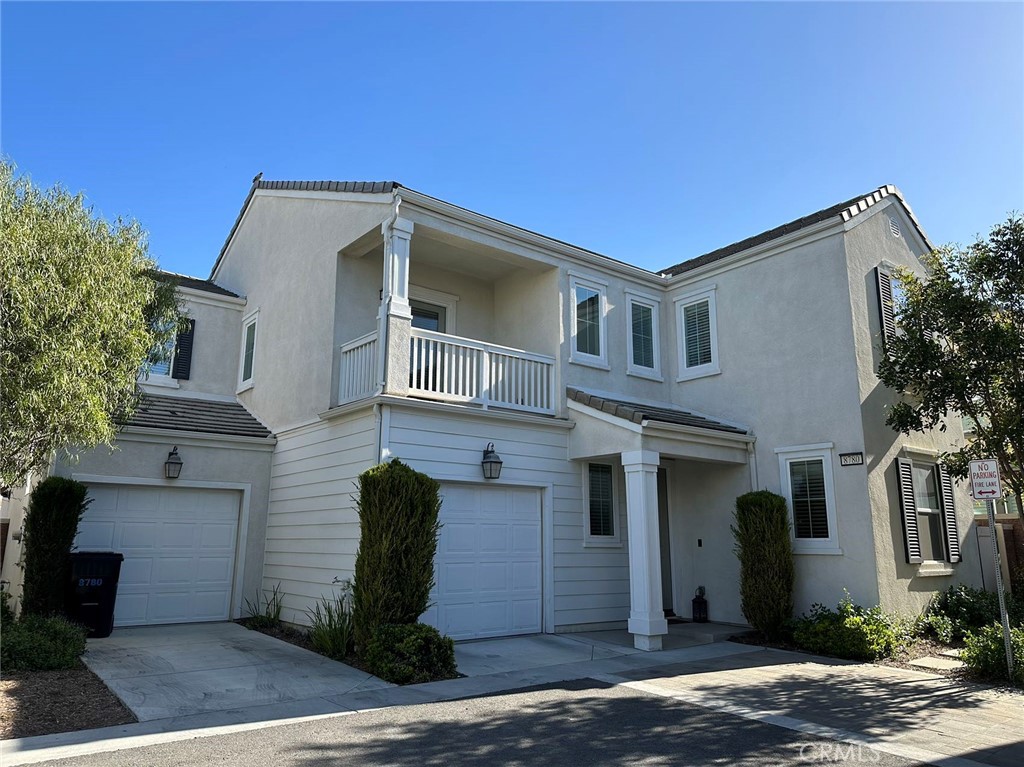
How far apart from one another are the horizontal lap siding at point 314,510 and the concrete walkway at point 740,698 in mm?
2338

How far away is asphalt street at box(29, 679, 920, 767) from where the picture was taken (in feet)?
16.7

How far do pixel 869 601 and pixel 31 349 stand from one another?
35.3 ft

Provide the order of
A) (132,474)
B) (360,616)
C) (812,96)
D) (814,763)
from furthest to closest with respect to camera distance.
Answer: (132,474) → (812,96) → (360,616) → (814,763)

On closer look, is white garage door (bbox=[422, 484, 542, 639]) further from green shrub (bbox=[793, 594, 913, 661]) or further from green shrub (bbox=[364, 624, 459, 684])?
green shrub (bbox=[793, 594, 913, 661])

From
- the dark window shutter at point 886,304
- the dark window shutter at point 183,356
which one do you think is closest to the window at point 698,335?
the dark window shutter at point 886,304

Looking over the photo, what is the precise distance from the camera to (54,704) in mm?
6316

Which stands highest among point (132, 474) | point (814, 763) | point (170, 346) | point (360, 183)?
point (360, 183)

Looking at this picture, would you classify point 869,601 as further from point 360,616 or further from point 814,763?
A: point 360,616

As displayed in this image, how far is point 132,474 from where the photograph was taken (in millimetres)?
11242

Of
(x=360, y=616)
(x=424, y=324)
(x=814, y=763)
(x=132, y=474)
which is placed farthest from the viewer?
(x=424, y=324)

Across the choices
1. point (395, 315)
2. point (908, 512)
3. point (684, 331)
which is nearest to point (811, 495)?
point (908, 512)

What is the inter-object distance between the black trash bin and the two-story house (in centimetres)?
105

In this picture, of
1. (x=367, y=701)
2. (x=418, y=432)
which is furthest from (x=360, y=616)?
(x=418, y=432)

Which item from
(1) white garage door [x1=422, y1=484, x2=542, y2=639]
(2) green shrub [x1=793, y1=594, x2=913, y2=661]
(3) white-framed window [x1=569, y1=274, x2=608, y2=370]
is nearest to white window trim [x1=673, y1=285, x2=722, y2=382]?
(3) white-framed window [x1=569, y1=274, x2=608, y2=370]
